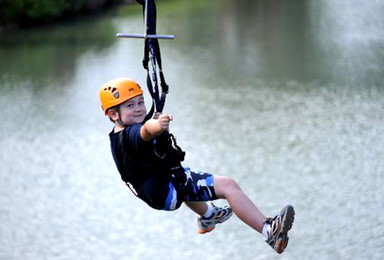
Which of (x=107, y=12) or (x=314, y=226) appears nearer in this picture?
(x=314, y=226)

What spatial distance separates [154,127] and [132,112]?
392 millimetres

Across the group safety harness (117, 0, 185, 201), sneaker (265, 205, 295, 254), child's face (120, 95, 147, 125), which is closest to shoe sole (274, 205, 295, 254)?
sneaker (265, 205, 295, 254)

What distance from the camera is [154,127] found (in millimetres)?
3822

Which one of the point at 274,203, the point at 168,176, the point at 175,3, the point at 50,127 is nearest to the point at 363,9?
the point at 175,3

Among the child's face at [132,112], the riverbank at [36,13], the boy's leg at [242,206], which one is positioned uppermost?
the riverbank at [36,13]

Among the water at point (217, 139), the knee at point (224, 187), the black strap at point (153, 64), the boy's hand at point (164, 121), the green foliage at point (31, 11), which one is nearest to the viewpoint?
the boy's hand at point (164, 121)

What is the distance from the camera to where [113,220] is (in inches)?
403

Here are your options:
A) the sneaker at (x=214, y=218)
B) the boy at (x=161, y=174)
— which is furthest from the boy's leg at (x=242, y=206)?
the sneaker at (x=214, y=218)

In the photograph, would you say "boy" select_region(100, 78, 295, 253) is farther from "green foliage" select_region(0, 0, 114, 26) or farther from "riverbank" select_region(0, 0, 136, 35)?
"green foliage" select_region(0, 0, 114, 26)

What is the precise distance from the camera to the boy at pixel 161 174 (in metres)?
4.07

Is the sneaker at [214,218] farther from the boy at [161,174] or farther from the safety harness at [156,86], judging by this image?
the safety harness at [156,86]

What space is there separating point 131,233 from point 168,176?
576 centimetres

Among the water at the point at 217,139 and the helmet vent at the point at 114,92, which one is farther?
the water at the point at 217,139

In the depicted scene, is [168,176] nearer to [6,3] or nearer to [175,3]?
[6,3]
